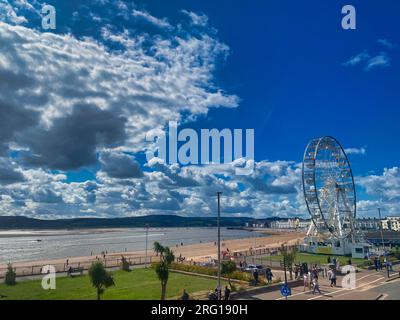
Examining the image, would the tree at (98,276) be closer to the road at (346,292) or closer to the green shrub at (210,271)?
the road at (346,292)

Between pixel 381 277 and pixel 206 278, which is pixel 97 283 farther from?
pixel 381 277

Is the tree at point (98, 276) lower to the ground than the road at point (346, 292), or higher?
higher

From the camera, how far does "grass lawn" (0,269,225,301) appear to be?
978 inches

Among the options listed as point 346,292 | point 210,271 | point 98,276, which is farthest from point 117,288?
point 346,292

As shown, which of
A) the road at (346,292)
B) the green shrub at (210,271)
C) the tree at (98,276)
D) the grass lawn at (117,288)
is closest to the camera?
the tree at (98,276)

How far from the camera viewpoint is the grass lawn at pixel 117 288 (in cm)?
2484

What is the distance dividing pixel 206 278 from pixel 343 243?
31622mm

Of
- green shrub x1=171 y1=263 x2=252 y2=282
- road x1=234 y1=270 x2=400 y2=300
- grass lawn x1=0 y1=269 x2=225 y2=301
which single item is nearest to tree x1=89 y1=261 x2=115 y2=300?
grass lawn x1=0 y1=269 x2=225 y2=301

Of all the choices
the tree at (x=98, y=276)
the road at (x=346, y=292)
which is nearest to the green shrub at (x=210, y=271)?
the road at (x=346, y=292)

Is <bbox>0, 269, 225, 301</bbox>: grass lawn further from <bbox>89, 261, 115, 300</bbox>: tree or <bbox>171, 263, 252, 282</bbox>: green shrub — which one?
<bbox>89, 261, 115, 300</bbox>: tree

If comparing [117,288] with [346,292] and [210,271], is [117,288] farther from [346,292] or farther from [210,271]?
[346,292]
